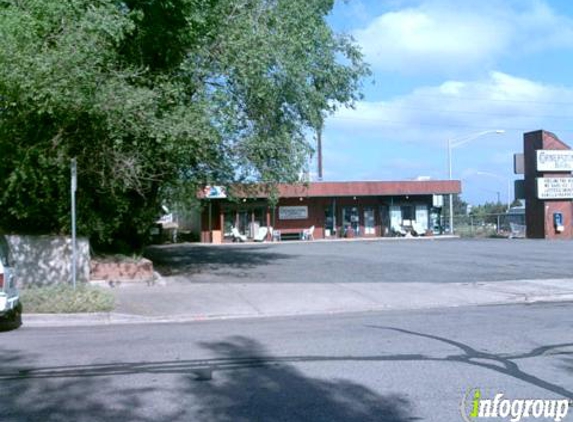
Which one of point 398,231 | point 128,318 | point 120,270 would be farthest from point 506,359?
point 398,231

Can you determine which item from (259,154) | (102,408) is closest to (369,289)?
(259,154)

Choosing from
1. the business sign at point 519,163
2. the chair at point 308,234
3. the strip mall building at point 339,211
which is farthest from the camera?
the chair at point 308,234

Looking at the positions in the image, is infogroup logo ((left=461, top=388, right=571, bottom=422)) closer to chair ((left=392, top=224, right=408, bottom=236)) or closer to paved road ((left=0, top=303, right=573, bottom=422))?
paved road ((left=0, top=303, right=573, bottom=422))

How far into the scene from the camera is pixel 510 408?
6090 mm

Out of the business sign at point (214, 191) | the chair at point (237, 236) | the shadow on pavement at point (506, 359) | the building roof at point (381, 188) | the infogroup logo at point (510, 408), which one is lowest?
the infogroup logo at point (510, 408)

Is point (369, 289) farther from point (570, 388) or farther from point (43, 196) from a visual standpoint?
point (570, 388)

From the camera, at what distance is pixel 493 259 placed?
1005 inches

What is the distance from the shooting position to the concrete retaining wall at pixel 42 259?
16.1 metres

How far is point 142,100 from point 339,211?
34628mm

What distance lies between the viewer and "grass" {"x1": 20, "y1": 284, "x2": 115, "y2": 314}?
12602 millimetres

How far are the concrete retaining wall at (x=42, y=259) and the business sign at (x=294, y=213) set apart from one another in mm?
30140

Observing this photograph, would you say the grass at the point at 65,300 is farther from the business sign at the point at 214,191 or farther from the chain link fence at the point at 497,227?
the chain link fence at the point at 497,227

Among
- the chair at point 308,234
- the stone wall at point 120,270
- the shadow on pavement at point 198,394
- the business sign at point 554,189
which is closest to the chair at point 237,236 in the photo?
the chair at point 308,234

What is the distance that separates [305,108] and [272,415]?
14152 millimetres
